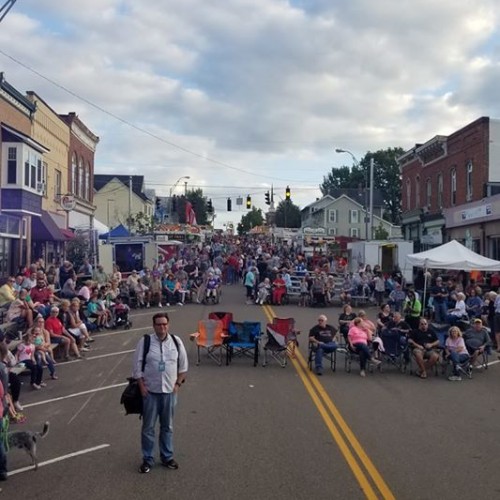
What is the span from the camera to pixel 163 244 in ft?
Result: 144

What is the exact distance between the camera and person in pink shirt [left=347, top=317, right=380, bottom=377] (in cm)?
1348

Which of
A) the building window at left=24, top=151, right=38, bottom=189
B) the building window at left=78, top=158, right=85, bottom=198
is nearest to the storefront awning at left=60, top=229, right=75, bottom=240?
the building window at left=24, top=151, right=38, bottom=189

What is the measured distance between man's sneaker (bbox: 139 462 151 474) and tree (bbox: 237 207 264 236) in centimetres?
13476

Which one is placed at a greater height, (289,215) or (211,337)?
(289,215)

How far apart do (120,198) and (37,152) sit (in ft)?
160

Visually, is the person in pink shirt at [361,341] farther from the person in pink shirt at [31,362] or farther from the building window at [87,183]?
the building window at [87,183]

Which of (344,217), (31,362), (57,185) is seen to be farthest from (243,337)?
(344,217)

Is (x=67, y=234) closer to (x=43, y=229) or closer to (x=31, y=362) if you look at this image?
(x=43, y=229)

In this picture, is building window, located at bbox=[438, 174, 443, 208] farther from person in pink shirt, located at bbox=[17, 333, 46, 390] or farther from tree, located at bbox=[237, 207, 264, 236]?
tree, located at bbox=[237, 207, 264, 236]

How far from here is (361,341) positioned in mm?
13711

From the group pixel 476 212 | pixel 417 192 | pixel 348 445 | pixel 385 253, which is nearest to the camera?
pixel 348 445

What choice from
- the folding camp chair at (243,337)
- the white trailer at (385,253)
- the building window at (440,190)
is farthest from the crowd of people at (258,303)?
the building window at (440,190)

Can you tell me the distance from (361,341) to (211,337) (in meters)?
3.29

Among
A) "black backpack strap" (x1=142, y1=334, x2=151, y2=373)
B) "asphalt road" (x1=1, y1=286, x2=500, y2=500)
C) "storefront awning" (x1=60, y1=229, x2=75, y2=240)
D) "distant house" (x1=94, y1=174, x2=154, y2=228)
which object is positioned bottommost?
"asphalt road" (x1=1, y1=286, x2=500, y2=500)
